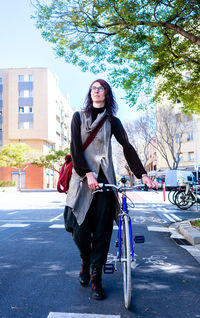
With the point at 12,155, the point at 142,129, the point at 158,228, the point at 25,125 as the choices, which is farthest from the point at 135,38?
the point at 25,125

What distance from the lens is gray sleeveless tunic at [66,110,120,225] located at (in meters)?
2.95

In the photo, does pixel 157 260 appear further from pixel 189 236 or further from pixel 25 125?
pixel 25 125

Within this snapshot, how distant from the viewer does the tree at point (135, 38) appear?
26.4ft

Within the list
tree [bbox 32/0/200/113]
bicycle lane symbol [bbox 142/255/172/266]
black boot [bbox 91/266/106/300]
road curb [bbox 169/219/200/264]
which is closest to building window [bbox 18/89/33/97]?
tree [bbox 32/0/200/113]

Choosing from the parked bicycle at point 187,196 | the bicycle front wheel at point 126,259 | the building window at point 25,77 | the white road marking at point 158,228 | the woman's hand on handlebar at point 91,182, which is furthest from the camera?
the building window at point 25,77

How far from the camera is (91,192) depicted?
9.68 feet

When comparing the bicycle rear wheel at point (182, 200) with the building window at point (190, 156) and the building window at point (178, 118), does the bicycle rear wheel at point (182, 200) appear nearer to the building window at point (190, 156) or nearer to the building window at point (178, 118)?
the building window at point (178, 118)

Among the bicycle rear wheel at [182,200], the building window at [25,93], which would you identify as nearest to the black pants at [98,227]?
the bicycle rear wheel at [182,200]

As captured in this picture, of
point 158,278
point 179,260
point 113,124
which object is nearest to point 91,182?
point 113,124

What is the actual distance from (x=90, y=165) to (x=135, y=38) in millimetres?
6740

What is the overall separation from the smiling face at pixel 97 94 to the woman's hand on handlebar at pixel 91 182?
768mm

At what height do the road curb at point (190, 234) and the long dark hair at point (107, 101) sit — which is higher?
the long dark hair at point (107, 101)

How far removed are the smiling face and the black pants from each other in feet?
2.30

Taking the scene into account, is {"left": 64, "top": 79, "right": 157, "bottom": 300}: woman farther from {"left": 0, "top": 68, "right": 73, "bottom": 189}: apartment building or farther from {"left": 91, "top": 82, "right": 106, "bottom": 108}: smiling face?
{"left": 0, "top": 68, "right": 73, "bottom": 189}: apartment building
